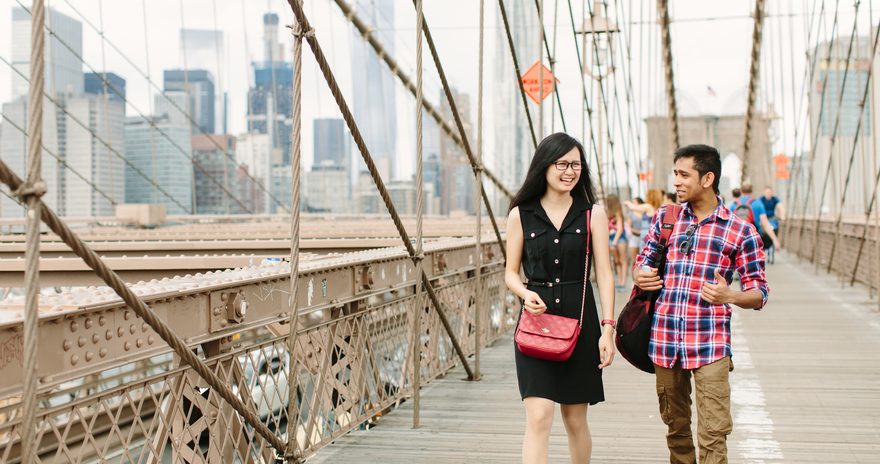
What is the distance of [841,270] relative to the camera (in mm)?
14016

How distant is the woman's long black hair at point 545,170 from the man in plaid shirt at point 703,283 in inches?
12.0

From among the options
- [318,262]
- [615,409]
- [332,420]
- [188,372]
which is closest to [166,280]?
[188,372]

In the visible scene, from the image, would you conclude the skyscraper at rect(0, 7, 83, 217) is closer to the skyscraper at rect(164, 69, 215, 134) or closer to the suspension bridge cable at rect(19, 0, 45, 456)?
the skyscraper at rect(164, 69, 215, 134)

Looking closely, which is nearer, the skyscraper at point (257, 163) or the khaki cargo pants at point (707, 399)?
the khaki cargo pants at point (707, 399)

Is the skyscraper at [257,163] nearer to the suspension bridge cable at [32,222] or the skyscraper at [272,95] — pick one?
the skyscraper at [272,95]

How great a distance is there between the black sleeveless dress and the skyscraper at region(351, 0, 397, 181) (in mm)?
18006

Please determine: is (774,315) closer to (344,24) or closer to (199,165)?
(199,165)

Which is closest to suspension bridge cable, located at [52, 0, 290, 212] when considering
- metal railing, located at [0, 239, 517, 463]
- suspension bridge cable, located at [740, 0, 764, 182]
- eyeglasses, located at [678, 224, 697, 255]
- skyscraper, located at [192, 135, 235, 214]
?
skyscraper, located at [192, 135, 235, 214]

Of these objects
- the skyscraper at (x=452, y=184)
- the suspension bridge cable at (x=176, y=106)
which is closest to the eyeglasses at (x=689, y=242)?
the suspension bridge cable at (x=176, y=106)

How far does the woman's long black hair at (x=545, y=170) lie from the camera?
3.32 m

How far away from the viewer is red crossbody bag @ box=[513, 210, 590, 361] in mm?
3194

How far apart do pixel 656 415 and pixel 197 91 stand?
48.3 ft

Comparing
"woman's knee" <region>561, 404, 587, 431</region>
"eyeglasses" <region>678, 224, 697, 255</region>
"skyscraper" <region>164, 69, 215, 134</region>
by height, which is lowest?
"woman's knee" <region>561, 404, 587, 431</region>

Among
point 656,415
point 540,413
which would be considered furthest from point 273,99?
point 540,413
